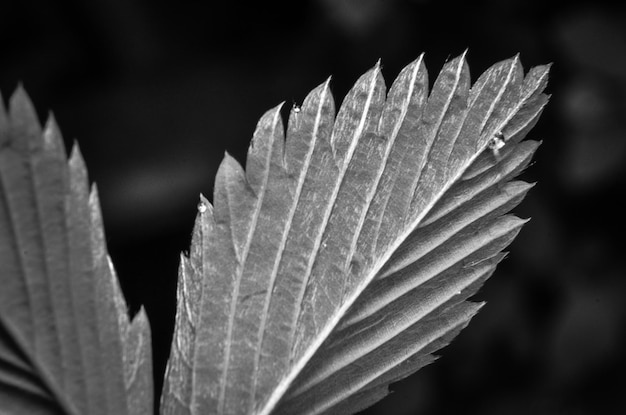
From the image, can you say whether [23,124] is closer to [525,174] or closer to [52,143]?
[52,143]

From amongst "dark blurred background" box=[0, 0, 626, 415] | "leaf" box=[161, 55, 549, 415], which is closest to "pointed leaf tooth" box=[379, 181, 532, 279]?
"leaf" box=[161, 55, 549, 415]

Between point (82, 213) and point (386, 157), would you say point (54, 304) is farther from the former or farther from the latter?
point (386, 157)

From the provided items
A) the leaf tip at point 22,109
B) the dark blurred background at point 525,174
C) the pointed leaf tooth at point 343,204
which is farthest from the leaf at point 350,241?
the dark blurred background at point 525,174

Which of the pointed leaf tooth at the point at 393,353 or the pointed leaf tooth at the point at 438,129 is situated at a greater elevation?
the pointed leaf tooth at the point at 438,129

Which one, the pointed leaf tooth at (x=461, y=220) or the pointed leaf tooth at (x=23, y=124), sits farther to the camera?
the pointed leaf tooth at (x=461, y=220)

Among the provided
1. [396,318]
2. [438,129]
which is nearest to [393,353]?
[396,318]

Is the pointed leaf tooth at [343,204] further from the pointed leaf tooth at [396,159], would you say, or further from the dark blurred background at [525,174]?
the dark blurred background at [525,174]
